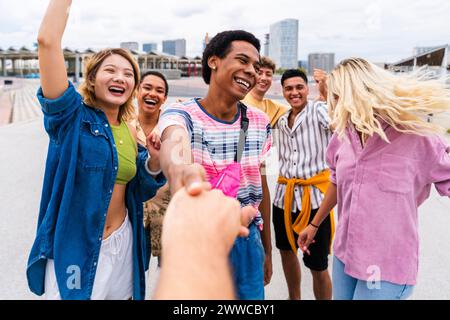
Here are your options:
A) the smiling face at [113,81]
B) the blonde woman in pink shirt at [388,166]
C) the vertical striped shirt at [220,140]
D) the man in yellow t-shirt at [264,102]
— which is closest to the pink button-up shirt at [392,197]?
the blonde woman in pink shirt at [388,166]

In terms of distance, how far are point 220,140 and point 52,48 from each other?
2.35ft

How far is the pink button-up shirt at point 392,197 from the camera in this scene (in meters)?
1.43

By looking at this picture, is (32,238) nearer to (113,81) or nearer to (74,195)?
(74,195)

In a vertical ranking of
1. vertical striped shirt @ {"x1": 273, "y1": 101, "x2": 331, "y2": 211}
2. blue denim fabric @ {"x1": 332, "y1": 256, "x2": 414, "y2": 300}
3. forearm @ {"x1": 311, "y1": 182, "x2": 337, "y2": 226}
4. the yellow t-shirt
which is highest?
the yellow t-shirt

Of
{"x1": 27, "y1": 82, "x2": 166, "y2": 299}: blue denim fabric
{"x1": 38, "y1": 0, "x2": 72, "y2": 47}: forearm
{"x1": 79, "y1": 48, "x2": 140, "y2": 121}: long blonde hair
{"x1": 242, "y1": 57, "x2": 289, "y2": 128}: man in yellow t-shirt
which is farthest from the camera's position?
{"x1": 242, "y1": 57, "x2": 289, "y2": 128}: man in yellow t-shirt

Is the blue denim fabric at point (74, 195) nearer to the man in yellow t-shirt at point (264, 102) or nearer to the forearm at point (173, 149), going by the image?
the forearm at point (173, 149)

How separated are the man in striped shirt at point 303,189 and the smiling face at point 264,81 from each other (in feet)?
1.36

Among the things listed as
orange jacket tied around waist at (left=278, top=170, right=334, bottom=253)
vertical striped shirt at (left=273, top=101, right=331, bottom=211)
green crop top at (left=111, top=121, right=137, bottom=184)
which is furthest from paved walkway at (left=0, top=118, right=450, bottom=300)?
green crop top at (left=111, top=121, right=137, bottom=184)

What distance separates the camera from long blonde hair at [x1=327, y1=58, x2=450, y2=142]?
4.55ft

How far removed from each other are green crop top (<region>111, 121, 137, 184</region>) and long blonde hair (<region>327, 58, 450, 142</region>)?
0.93m

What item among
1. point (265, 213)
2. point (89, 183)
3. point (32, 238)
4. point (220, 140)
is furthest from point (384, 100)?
point (32, 238)

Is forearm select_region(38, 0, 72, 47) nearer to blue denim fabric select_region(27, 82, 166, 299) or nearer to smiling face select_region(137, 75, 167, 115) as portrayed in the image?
blue denim fabric select_region(27, 82, 166, 299)
